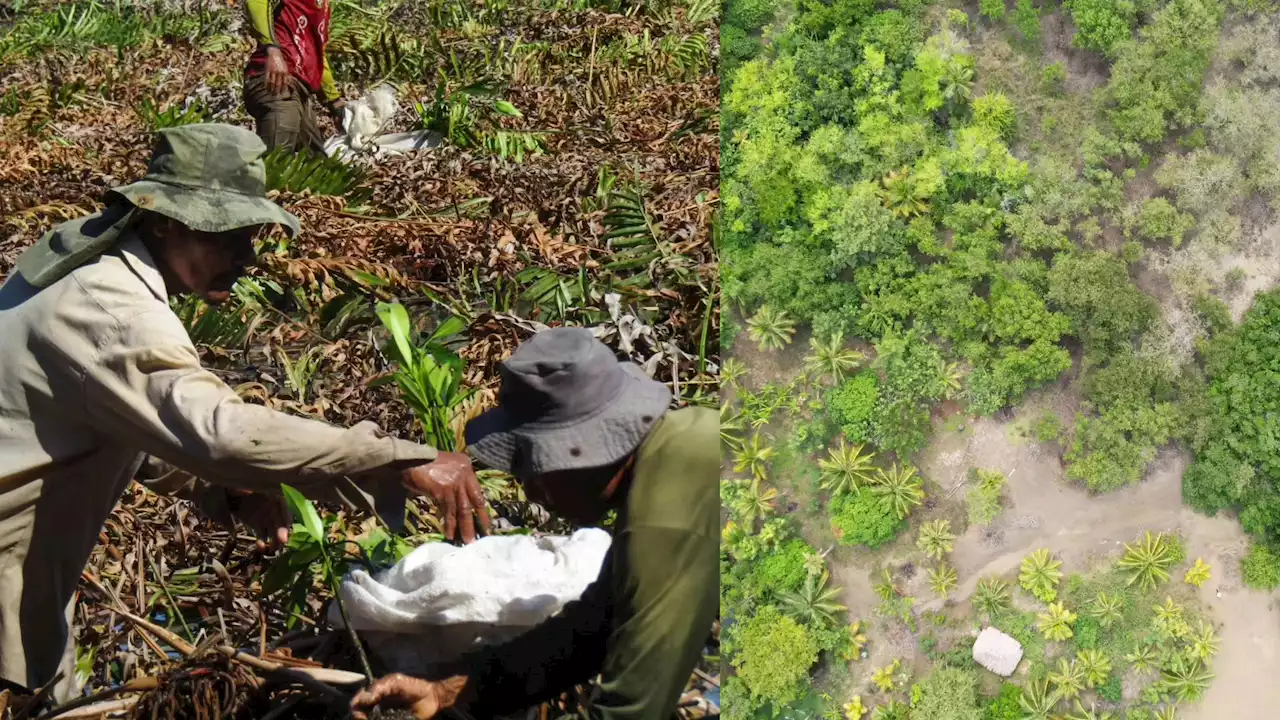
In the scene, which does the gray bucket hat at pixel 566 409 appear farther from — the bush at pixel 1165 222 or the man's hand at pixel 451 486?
the bush at pixel 1165 222

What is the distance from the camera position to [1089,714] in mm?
1639

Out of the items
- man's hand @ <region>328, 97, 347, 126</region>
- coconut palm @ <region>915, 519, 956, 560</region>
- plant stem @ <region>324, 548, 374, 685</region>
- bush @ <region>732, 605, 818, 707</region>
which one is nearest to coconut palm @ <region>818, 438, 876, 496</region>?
coconut palm @ <region>915, 519, 956, 560</region>

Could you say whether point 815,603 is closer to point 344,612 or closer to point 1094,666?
point 1094,666

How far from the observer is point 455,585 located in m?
1.84

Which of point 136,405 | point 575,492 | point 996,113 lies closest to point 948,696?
point 575,492

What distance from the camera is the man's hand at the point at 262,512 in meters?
2.33

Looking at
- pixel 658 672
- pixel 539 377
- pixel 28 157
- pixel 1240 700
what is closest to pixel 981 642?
pixel 1240 700

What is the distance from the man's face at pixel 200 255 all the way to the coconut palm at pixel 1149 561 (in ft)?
5.06

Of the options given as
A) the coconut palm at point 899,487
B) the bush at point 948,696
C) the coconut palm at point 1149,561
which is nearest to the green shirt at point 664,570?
the coconut palm at point 899,487

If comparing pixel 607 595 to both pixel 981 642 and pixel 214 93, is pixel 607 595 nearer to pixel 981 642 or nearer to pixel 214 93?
pixel 981 642

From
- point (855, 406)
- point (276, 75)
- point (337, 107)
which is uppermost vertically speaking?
point (855, 406)

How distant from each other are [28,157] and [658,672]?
15.6ft

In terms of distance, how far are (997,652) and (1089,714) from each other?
150mm

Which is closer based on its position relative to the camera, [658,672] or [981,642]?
[658,672]
